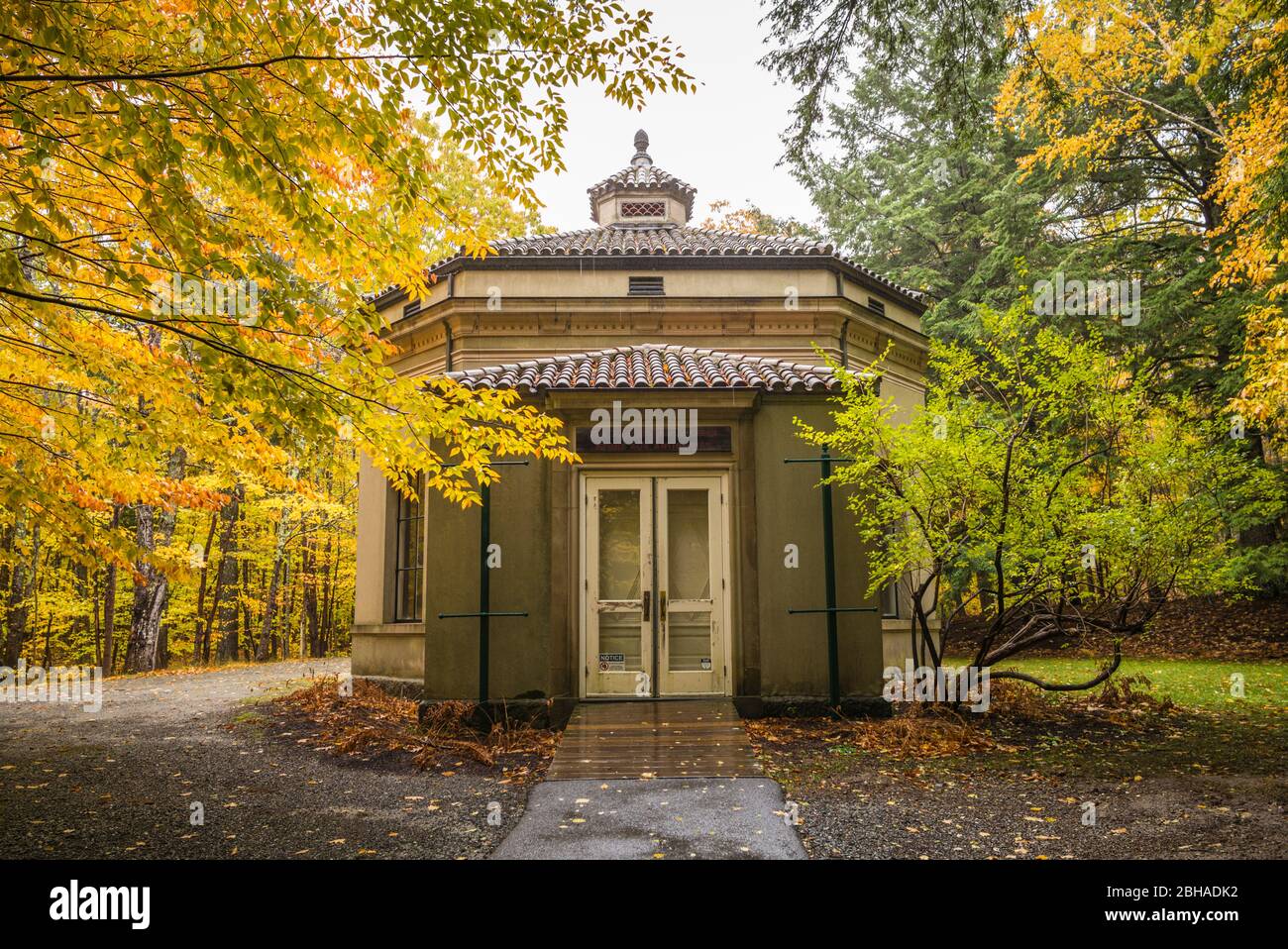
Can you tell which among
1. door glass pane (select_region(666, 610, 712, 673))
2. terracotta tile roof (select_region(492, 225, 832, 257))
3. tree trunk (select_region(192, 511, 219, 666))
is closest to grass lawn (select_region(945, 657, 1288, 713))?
door glass pane (select_region(666, 610, 712, 673))

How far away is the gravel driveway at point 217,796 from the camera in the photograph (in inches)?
203

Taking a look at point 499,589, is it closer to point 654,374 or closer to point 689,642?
point 689,642

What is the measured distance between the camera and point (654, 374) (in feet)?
31.5

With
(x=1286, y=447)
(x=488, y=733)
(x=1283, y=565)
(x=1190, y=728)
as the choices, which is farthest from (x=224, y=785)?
(x=1286, y=447)

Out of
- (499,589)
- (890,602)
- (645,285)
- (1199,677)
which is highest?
(645,285)

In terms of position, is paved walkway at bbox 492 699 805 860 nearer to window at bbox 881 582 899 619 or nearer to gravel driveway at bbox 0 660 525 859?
gravel driveway at bbox 0 660 525 859

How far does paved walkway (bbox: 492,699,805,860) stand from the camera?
488 cm

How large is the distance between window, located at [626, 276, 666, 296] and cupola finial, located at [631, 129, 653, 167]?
7.58m

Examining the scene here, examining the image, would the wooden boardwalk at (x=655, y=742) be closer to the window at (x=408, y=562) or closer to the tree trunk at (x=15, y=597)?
the window at (x=408, y=562)

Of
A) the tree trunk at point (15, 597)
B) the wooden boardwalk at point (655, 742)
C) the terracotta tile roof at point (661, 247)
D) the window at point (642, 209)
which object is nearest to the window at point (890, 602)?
the wooden boardwalk at point (655, 742)

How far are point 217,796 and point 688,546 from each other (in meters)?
5.40

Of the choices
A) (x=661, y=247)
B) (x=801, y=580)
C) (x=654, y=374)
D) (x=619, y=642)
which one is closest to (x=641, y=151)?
(x=661, y=247)
